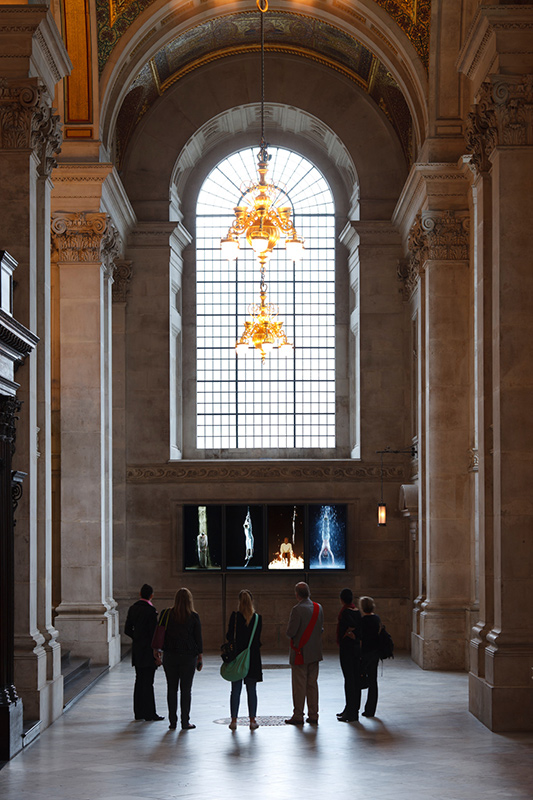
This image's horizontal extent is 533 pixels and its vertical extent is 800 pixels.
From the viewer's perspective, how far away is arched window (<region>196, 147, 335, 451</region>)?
94.5ft

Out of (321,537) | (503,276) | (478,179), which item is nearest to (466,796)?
(503,276)

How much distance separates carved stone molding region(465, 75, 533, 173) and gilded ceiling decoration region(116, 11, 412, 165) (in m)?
11.7

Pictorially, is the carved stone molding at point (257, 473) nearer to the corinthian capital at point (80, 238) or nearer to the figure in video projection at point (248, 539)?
the figure in video projection at point (248, 539)

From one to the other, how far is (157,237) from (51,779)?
57.5ft

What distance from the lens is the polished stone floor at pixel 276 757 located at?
36.1 feet

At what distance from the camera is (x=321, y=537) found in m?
26.5

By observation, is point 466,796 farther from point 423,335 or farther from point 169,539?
point 169,539

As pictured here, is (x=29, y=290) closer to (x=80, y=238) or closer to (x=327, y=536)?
(x=80, y=238)

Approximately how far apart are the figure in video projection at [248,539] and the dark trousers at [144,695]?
10938 mm

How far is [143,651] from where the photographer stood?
15523 mm

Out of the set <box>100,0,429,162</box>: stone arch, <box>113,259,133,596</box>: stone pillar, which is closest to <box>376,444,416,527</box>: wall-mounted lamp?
<box>113,259,133,596</box>: stone pillar

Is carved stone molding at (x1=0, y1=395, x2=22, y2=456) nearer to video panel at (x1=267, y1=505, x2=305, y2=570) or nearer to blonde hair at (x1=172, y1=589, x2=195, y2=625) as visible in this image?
blonde hair at (x1=172, y1=589, x2=195, y2=625)

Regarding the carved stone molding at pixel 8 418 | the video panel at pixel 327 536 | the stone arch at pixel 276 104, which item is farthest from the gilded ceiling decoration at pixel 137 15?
the carved stone molding at pixel 8 418

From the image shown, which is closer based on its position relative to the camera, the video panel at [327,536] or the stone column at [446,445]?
the stone column at [446,445]
